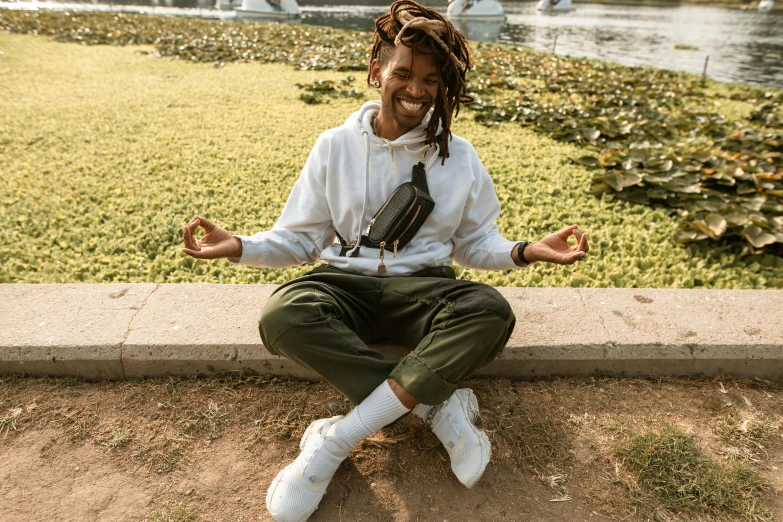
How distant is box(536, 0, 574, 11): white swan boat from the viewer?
3391cm

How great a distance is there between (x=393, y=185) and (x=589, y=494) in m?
1.21

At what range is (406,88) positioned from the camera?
2.03 m

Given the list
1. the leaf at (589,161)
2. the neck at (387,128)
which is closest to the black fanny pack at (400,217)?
the neck at (387,128)

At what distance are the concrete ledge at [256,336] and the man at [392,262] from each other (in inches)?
11.5

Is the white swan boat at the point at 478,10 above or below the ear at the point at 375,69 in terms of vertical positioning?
above

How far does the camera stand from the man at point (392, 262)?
1.69 m

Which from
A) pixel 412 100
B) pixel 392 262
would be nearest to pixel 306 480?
pixel 392 262

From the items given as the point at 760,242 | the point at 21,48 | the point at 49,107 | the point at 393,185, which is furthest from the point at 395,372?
the point at 21,48

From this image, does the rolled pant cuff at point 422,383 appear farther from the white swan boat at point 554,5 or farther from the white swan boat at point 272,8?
the white swan boat at point 554,5

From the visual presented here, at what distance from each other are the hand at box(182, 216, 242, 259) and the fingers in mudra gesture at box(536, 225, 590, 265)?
1057 mm

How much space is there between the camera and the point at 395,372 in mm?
1716

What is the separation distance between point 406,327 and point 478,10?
28894mm

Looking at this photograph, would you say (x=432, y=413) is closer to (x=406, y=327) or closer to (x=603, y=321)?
(x=406, y=327)

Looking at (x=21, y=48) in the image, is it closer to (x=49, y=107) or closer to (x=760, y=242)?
(x=49, y=107)
